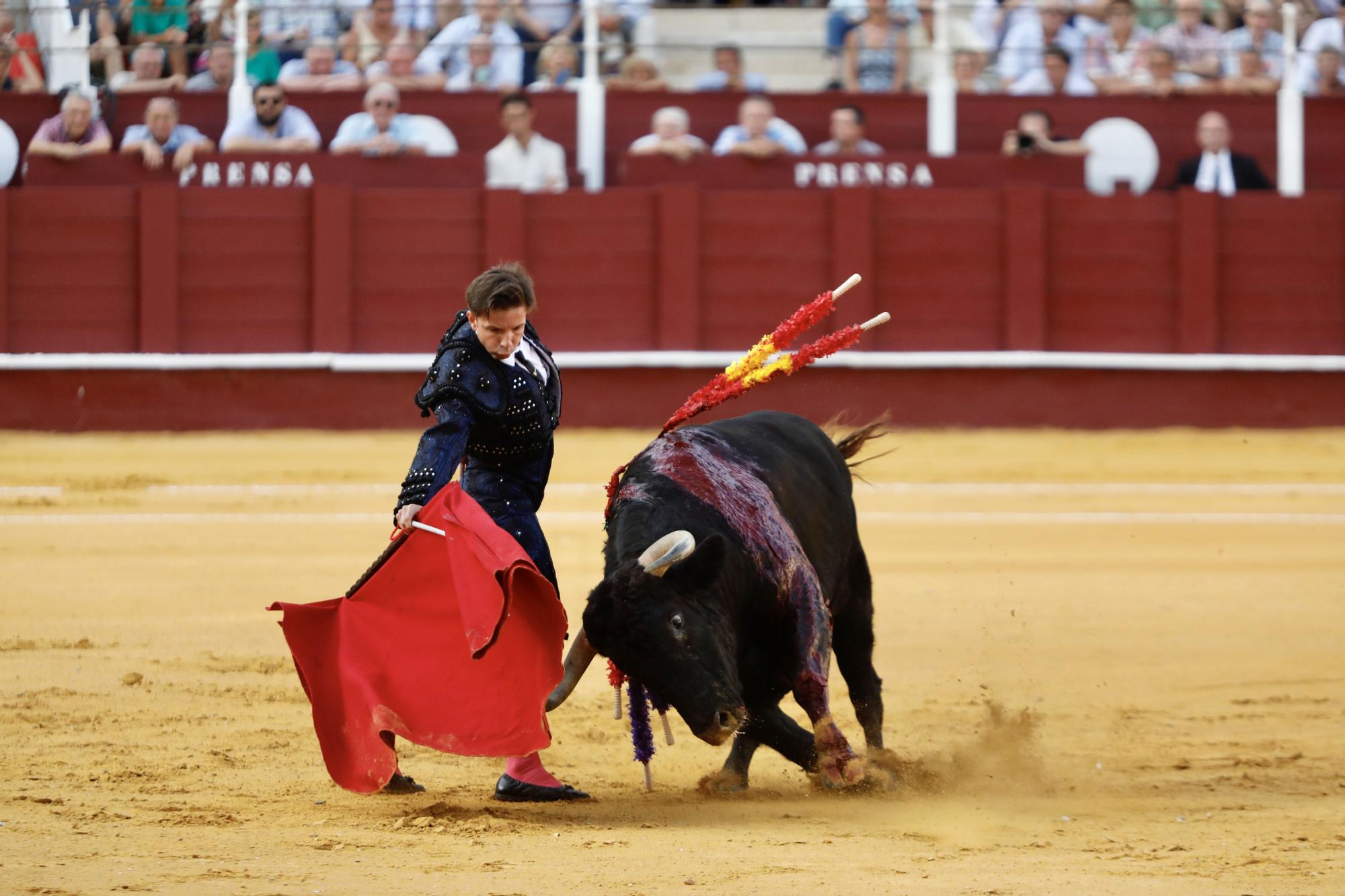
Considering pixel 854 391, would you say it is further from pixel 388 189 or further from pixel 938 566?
pixel 938 566

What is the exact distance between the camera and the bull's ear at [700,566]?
120 inches

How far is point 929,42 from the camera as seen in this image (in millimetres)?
9891

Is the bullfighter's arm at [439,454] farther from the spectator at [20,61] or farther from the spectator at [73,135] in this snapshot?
the spectator at [20,61]

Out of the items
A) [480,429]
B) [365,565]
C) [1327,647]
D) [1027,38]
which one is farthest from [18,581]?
[1027,38]

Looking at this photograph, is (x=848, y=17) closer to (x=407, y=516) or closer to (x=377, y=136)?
(x=377, y=136)

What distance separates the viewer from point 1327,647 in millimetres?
4918

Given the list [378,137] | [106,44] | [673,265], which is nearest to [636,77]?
[673,265]

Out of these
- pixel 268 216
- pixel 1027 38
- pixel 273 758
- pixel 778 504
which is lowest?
pixel 273 758

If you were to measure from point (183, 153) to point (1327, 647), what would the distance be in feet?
22.0

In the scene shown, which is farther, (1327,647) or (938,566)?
(938,566)

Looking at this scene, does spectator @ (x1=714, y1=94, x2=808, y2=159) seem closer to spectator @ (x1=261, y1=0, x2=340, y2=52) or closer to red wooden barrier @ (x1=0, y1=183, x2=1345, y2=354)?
red wooden barrier @ (x1=0, y1=183, x2=1345, y2=354)

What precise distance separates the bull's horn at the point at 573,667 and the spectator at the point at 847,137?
21.8ft

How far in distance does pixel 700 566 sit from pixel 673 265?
262 inches

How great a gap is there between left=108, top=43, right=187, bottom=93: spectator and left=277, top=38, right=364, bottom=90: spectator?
0.61m
